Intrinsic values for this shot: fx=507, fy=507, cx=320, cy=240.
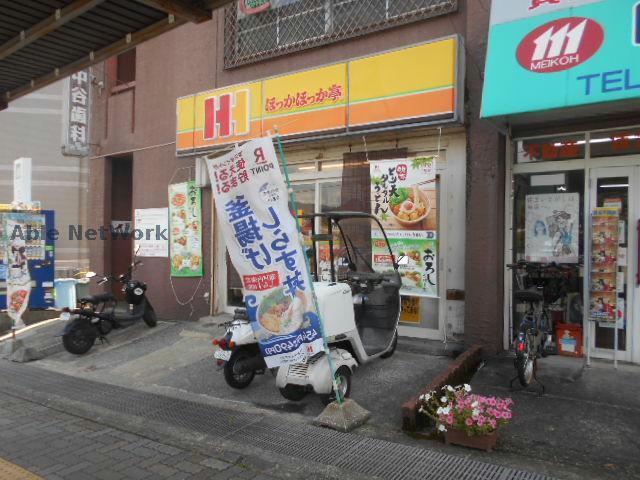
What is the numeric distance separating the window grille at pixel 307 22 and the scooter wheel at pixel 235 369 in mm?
5346

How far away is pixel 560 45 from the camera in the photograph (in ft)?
18.8

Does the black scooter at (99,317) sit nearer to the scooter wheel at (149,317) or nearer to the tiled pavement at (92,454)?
the scooter wheel at (149,317)

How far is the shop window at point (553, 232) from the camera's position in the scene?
674 cm

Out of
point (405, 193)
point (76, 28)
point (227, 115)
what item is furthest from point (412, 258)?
point (76, 28)

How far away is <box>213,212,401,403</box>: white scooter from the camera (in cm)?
552

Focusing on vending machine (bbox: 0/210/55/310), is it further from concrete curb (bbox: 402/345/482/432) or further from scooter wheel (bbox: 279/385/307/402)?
concrete curb (bbox: 402/345/482/432)

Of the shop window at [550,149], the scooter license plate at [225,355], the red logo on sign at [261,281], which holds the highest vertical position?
the shop window at [550,149]

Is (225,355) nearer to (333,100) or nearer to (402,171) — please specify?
(402,171)

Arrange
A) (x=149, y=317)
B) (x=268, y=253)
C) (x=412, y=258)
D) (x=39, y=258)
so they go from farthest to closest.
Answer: (x=39, y=258)
(x=149, y=317)
(x=412, y=258)
(x=268, y=253)

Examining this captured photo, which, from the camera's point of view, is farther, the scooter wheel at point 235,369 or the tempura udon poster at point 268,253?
the scooter wheel at point 235,369

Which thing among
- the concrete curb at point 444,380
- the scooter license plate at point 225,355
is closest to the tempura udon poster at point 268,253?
the scooter license plate at point 225,355

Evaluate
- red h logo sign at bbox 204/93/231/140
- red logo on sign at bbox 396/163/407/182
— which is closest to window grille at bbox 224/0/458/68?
red h logo sign at bbox 204/93/231/140

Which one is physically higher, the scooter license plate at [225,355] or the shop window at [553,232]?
the shop window at [553,232]

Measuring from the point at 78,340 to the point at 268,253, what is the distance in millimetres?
5233
